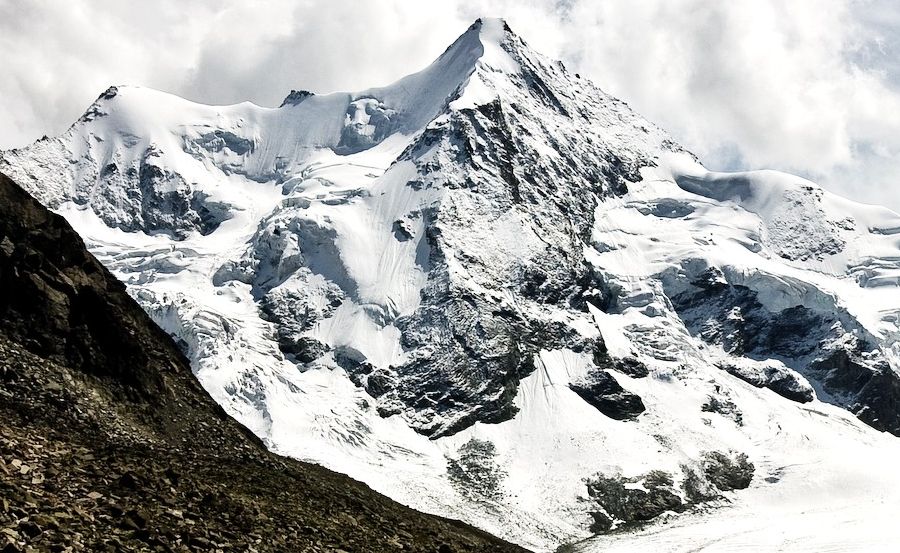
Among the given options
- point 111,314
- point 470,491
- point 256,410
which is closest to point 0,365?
point 111,314

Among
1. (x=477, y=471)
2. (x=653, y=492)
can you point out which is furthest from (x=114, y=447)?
(x=653, y=492)

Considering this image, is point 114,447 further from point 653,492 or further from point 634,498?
point 653,492

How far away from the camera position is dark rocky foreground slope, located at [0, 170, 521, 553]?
2544 cm

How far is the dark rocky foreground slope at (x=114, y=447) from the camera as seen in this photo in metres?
25.4

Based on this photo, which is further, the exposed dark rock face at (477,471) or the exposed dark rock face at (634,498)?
the exposed dark rock face at (634,498)

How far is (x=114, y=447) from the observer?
33.8m

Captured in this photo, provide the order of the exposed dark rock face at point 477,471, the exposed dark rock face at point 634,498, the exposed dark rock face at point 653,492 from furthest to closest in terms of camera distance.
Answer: the exposed dark rock face at point 634,498
the exposed dark rock face at point 653,492
the exposed dark rock face at point 477,471

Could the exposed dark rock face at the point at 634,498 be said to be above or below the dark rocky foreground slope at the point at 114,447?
above

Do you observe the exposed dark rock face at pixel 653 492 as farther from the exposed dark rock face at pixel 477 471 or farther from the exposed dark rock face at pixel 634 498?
the exposed dark rock face at pixel 477 471

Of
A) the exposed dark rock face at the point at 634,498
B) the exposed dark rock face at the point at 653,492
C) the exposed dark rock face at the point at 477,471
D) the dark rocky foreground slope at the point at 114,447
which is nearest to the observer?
the dark rocky foreground slope at the point at 114,447

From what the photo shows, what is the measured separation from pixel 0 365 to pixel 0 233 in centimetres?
1087

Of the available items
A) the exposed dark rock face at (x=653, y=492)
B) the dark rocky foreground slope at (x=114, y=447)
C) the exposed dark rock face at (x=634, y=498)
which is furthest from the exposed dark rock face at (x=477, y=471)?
the dark rocky foreground slope at (x=114, y=447)

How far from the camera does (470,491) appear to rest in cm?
17475

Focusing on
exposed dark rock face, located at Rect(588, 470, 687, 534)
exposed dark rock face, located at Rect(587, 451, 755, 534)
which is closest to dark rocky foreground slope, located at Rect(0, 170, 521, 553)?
exposed dark rock face, located at Rect(587, 451, 755, 534)
